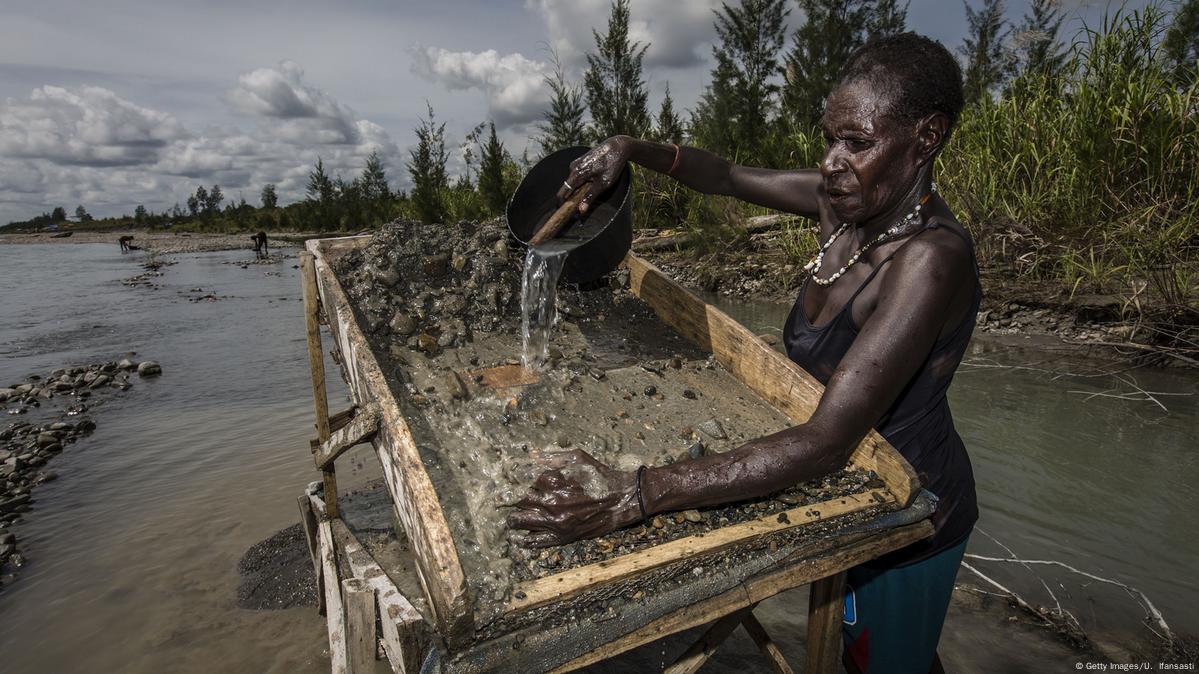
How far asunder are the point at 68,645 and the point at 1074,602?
5351 mm

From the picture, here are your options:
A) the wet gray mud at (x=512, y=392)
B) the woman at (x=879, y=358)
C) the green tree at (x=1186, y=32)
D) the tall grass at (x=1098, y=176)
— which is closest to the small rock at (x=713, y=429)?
the wet gray mud at (x=512, y=392)

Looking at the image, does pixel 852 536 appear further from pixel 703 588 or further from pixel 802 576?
pixel 703 588

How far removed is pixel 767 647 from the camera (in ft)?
6.96

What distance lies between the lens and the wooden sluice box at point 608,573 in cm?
115

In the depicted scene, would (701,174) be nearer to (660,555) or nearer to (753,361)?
(753,361)

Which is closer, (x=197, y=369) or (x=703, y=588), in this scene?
(x=703, y=588)

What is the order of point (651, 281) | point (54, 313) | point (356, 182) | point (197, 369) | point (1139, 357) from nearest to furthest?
point (651, 281) < point (1139, 357) < point (197, 369) < point (54, 313) < point (356, 182)

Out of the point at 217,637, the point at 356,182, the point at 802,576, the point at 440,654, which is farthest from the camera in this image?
the point at 356,182

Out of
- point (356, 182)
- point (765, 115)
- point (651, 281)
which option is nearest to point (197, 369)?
point (651, 281)

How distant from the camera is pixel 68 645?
3322 millimetres

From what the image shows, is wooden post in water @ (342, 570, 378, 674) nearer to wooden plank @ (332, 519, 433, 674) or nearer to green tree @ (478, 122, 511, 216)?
wooden plank @ (332, 519, 433, 674)

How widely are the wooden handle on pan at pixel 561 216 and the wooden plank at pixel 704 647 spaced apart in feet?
5.24

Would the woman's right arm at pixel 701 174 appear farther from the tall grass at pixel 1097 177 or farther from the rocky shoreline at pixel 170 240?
the rocky shoreline at pixel 170 240

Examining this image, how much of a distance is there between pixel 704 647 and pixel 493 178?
1605cm
